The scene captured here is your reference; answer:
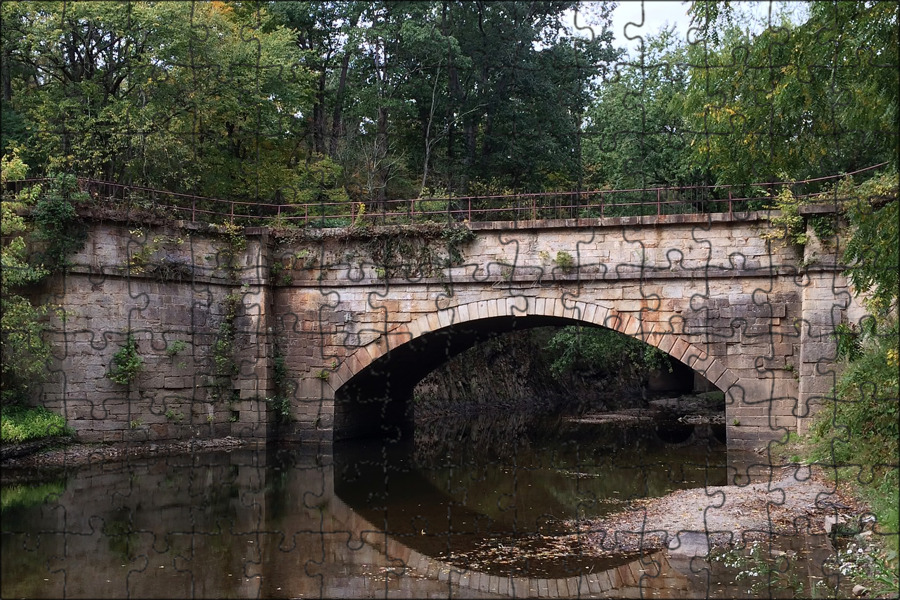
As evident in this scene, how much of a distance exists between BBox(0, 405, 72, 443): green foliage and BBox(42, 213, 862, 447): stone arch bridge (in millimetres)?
285

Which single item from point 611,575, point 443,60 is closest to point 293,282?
point 443,60

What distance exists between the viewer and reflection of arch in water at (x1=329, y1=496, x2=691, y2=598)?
8.77 metres

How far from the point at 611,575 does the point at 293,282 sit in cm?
1168

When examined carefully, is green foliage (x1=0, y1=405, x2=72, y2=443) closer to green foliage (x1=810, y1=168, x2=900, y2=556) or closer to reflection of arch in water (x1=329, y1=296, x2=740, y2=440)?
reflection of arch in water (x1=329, y1=296, x2=740, y2=440)

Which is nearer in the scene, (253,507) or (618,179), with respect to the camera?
(253,507)

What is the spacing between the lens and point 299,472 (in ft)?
54.4

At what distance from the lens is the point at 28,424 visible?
1582 centimetres

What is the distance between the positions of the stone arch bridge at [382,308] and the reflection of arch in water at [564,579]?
7233 millimetres

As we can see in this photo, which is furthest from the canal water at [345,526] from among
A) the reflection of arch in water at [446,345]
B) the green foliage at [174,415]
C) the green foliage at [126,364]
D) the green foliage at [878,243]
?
the green foliage at [878,243]

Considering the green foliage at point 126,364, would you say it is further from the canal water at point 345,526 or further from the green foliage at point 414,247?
the green foliage at point 414,247

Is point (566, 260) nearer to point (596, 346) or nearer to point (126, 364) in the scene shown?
point (126, 364)

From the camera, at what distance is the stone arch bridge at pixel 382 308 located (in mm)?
16688

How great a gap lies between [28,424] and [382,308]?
693cm

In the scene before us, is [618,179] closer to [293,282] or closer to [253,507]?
[293,282]
